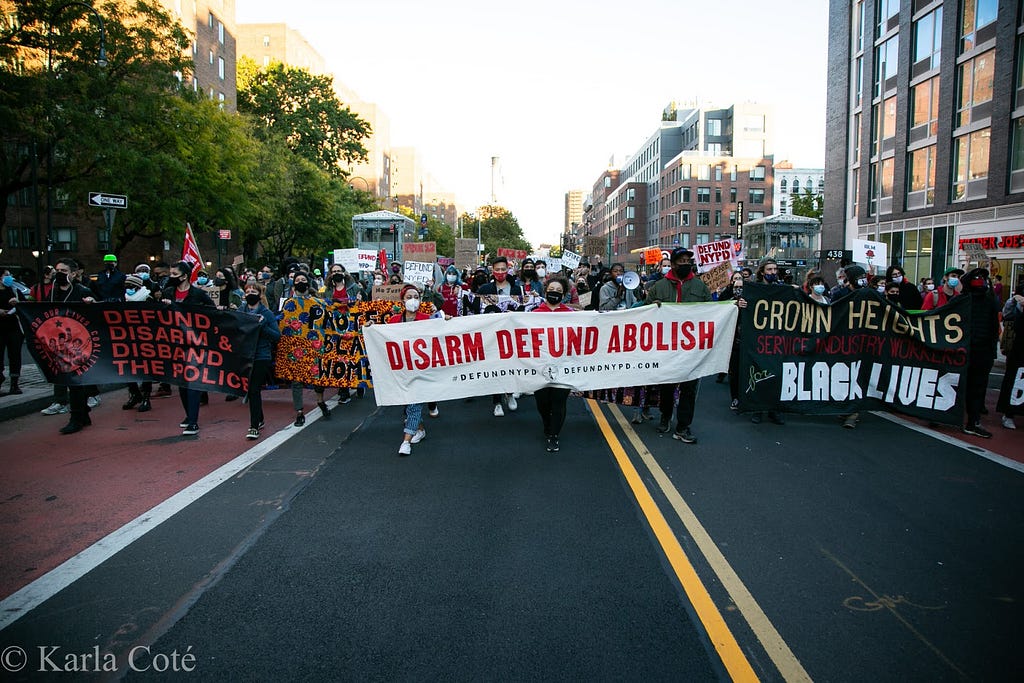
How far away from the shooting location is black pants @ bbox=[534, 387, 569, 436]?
7438 mm

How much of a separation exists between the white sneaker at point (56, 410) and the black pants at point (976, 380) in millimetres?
11971

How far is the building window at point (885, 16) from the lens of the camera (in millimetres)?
36156

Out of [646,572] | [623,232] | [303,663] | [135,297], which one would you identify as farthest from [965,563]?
[623,232]

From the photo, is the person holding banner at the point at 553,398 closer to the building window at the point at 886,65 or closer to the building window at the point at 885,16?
the building window at the point at 886,65

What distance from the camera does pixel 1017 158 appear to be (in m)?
26.8

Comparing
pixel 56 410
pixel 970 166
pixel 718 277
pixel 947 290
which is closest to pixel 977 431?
pixel 947 290

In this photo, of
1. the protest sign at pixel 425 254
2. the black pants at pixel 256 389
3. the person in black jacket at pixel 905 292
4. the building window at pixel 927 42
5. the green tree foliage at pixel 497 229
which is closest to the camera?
the black pants at pixel 256 389

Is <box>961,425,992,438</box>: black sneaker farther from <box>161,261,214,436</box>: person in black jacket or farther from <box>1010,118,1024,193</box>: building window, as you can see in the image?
<box>1010,118,1024,193</box>: building window

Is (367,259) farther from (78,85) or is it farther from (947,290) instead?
(947,290)

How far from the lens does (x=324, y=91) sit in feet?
175

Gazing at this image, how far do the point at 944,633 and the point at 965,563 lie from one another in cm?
112

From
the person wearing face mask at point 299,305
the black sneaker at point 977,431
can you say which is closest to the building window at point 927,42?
the black sneaker at point 977,431

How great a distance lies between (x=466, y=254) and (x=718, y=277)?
13574 mm

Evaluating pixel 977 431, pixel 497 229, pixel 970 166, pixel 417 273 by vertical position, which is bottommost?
pixel 977 431
